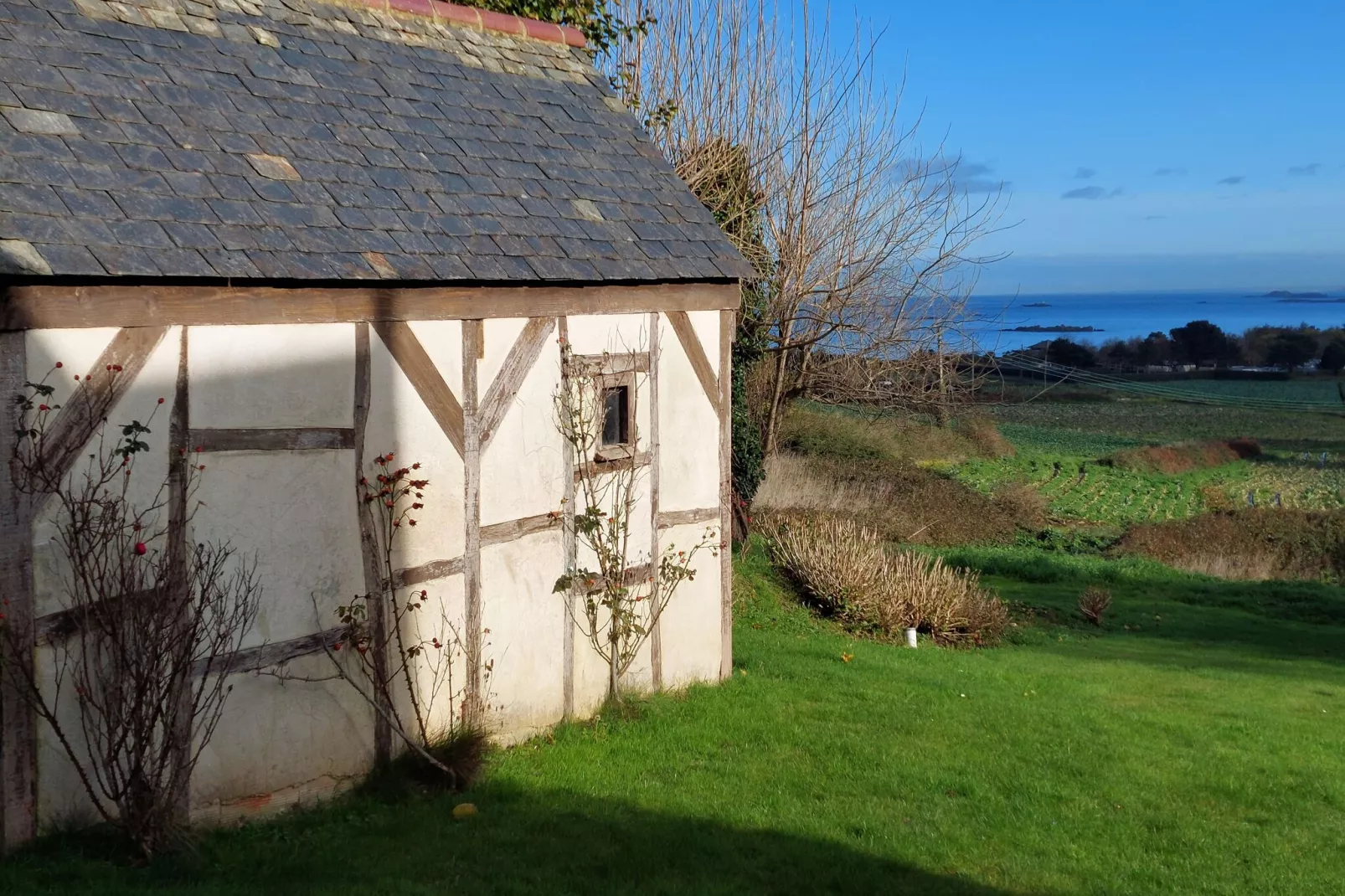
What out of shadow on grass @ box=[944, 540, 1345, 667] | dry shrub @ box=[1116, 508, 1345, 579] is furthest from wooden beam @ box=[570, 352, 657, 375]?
dry shrub @ box=[1116, 508, 1345, 579]

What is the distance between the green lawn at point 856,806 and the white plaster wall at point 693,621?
0.84 feet

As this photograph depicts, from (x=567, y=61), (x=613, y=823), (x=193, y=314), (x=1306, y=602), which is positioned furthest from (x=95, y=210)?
(x=1306, y=602)

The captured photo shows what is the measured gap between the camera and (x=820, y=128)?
18.4 m

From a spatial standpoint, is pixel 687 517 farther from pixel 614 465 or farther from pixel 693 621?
pixel 614 465

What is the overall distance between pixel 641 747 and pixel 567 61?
627 cm

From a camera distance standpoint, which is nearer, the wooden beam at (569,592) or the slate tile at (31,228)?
the slate tile at (31,228)

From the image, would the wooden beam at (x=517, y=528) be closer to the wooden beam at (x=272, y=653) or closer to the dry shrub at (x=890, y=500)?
the wooden beam at (x=272, y=653)

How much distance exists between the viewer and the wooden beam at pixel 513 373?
779 cm

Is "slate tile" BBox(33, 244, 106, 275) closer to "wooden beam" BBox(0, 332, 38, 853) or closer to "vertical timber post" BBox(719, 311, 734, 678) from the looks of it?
"wooden beam" BBox(0, 332, 38, 853)

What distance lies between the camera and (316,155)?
297 inches

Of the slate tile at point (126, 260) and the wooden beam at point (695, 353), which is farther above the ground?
the slate tile at point (126, 260)

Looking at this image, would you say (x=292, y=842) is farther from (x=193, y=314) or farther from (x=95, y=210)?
(x=95, y=210)

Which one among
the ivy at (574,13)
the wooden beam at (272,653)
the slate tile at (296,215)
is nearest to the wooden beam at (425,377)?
the slate tile at (296,215)

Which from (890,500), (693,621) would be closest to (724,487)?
(693,621)
